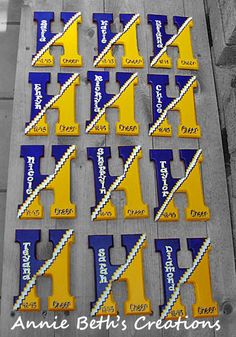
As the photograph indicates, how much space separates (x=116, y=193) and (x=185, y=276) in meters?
0.37

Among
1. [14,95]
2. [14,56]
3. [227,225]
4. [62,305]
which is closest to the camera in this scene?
[62,305]

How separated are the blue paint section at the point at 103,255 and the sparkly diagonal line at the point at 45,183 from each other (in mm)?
242

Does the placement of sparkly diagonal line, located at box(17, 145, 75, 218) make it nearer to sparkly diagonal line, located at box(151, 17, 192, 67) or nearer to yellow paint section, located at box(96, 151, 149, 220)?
yellow paint section, located at box(96, 151, 149, 220)

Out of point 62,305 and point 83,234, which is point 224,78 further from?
point 62,305

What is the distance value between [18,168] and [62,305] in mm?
498

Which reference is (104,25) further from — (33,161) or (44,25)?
(33,161)

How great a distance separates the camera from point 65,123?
171 centimetres

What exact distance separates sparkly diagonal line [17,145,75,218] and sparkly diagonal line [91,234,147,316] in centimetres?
37

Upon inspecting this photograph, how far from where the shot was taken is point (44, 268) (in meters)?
1.54

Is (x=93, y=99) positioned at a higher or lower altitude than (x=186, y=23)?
lower

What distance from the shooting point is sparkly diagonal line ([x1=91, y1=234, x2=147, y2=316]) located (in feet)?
4.96

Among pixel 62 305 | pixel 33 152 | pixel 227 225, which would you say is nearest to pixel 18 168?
pixel 33 152

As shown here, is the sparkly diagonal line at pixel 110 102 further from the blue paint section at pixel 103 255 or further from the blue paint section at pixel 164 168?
the blue paint section at pixel 103 255

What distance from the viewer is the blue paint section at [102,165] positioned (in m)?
1.64
